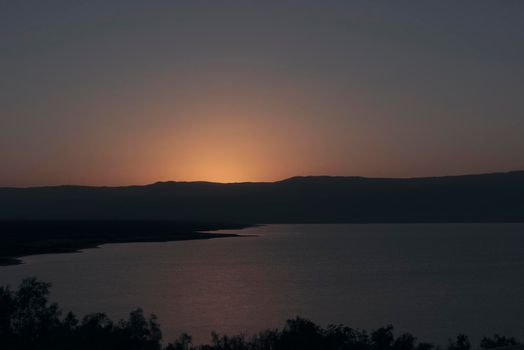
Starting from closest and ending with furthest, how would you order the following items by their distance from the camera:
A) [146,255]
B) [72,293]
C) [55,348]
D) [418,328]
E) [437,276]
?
1. [55,348]
2. [418,328]
3. [72,293]
4. [437,276]
5. [146,255]

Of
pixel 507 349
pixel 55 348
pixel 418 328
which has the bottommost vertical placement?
pixel 418 328

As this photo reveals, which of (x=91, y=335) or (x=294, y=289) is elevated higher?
(x=91, y=335)

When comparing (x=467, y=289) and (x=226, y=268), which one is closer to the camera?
(x=467, y=289)

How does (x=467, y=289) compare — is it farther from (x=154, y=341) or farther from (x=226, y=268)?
(x=154, y=341)

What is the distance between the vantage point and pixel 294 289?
79.1 m

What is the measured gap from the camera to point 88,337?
26.7 metres

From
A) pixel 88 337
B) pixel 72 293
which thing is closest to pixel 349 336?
pixel 88 337

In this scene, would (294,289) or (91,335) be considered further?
(294,289)

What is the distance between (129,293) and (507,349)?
219 feet

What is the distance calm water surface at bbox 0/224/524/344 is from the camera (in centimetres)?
5559

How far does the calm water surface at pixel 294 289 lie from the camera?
55594 millimetres

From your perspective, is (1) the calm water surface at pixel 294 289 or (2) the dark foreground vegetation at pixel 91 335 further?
(1) the calm water surface at pixel 294 289

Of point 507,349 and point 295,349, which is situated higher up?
point 507,349

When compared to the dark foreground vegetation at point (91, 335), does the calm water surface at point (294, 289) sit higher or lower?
lower
